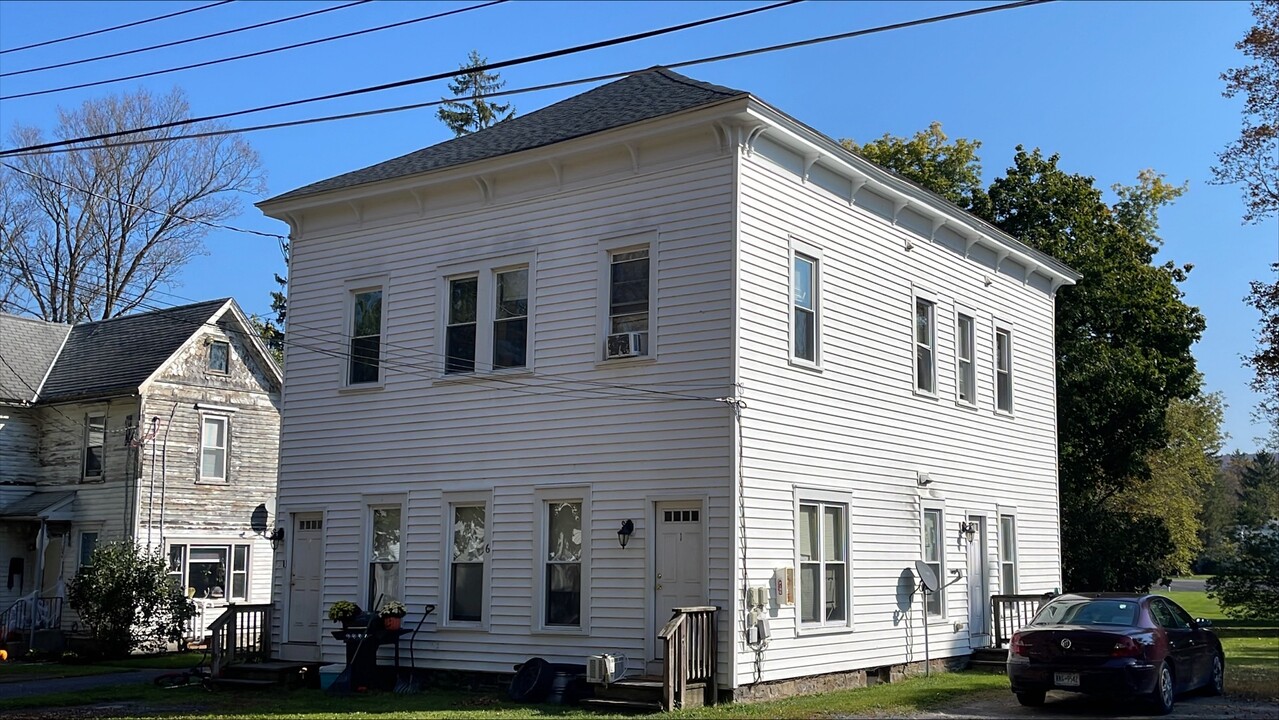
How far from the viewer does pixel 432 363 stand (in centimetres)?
1928

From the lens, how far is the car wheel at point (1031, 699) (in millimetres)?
15812

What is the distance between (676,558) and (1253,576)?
70.0 feet

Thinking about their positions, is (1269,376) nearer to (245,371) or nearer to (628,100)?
(628,100)

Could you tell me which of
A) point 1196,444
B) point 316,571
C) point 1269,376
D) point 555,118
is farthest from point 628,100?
point 1196,444

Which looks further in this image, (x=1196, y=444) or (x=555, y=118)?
(x=1196, y=444)

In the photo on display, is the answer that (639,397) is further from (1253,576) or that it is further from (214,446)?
(1253,576)

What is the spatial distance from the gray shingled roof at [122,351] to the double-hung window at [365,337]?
13.5 m

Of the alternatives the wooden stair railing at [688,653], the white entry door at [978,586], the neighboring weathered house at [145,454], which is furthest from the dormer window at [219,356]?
the wooden stair railing at [688,653]

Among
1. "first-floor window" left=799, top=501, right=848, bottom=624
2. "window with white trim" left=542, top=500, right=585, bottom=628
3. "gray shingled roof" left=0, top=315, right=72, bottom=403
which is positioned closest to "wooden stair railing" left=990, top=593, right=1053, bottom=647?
"first-floor window" left=799, top=501, right=848, bottom=624

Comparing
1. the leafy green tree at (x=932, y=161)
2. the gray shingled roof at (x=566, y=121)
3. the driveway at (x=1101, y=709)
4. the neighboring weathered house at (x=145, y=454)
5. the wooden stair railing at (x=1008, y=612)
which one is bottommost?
the driveway at (x=1101, y=709)

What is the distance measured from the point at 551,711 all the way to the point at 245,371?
2214 cm

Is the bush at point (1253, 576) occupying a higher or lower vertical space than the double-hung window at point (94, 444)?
lower

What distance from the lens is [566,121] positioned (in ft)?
63.7

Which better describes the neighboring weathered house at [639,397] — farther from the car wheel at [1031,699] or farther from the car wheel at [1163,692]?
the car wheel at [1163,692]
